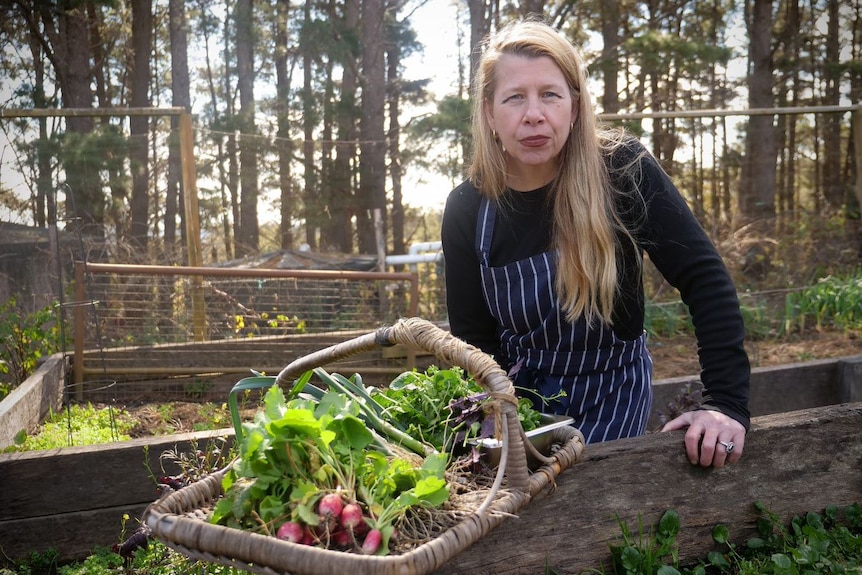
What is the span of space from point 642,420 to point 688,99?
36.5 feet

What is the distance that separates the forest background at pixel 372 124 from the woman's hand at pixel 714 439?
303 inches

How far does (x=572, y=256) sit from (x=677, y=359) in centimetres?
333

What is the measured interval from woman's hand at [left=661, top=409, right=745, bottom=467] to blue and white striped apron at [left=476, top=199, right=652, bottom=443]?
0.42 meters

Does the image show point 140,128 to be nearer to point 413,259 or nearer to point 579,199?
point 413,259

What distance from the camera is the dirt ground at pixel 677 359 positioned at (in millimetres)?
4191

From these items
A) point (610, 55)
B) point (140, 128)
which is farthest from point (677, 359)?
point (140, 128)

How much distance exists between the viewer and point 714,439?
2047mm

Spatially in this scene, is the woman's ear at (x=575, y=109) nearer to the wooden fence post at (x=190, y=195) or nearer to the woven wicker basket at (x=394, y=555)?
the woven wicker basket at (x=394, y=555)

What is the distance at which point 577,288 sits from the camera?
87.6 inches

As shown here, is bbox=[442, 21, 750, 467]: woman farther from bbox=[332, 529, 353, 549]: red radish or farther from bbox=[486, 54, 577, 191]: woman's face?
bbox=[332, 529, 353, 549]: red radish

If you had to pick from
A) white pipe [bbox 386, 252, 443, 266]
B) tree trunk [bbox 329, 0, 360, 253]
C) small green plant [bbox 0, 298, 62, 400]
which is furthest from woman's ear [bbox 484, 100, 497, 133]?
tree trunk [bbox 329, 0, 360, 253]

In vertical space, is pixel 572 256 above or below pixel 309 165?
below

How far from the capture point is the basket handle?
1513mm

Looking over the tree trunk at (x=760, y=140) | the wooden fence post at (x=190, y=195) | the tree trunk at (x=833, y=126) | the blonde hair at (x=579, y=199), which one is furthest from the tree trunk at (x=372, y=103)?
the blonde hair at (x=579, y=199)
